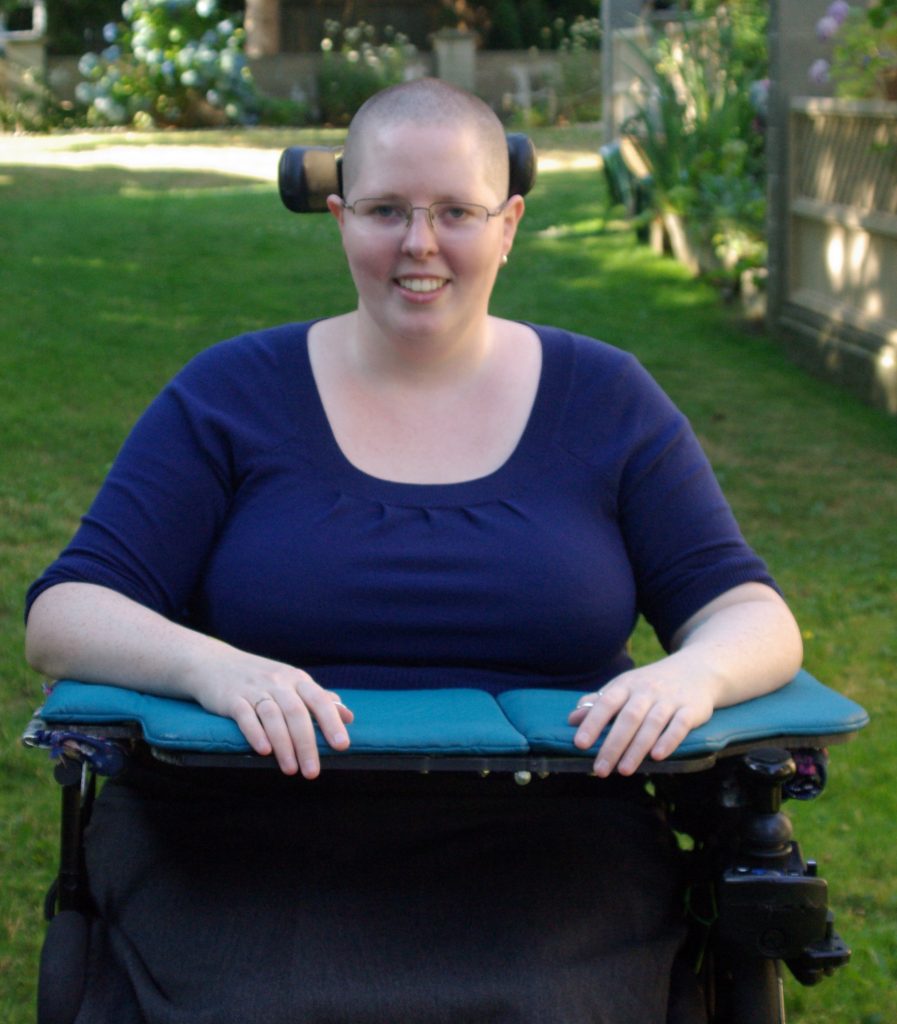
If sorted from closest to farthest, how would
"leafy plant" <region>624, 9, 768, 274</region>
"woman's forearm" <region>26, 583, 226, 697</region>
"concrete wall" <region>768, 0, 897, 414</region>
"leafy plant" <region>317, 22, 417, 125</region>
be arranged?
"woman's forearm" <region>26, 583, 226, 697</region>, "concrete wall" <region>768, 0, 897, 414</region>, "leafy plant" <region>624, 9, 768, 274</region>, "leafy plant" <region>317, 22, 417, 125</region>

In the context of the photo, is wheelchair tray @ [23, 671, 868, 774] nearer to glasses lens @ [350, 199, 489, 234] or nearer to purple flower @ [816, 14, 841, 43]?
glasses lens @ [350, 199, 489, 234]

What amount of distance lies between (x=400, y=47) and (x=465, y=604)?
69.8ft

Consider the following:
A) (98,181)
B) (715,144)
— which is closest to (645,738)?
(715,144)

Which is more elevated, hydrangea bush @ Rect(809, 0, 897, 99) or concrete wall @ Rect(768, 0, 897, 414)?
hydrangea bush @ Rect(809, 0, 897, 99)

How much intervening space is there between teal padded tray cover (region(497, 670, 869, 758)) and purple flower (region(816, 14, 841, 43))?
247 inches

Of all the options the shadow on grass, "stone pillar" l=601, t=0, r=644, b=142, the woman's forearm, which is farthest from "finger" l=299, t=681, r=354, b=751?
"stone pillar" l=601, t=0, r=644, b=142

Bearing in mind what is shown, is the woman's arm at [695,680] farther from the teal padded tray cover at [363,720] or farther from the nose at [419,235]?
the nose at [419,235]

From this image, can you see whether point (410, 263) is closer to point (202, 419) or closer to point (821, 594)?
point (202, 419)

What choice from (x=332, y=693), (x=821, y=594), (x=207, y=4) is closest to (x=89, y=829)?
(x=332, y=693)

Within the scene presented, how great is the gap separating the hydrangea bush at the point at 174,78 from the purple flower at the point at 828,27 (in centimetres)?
1275

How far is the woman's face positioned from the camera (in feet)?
7.51

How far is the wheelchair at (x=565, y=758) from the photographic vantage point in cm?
184

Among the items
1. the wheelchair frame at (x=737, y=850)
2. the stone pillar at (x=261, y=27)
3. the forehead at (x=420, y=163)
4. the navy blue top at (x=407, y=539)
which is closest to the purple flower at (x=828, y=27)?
the navy blue top at (x=407, y=539)

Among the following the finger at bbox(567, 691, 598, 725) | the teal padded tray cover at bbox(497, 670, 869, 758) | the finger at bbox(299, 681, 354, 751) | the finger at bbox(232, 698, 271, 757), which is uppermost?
the finger at bbox(299, 681, 354, 751)
